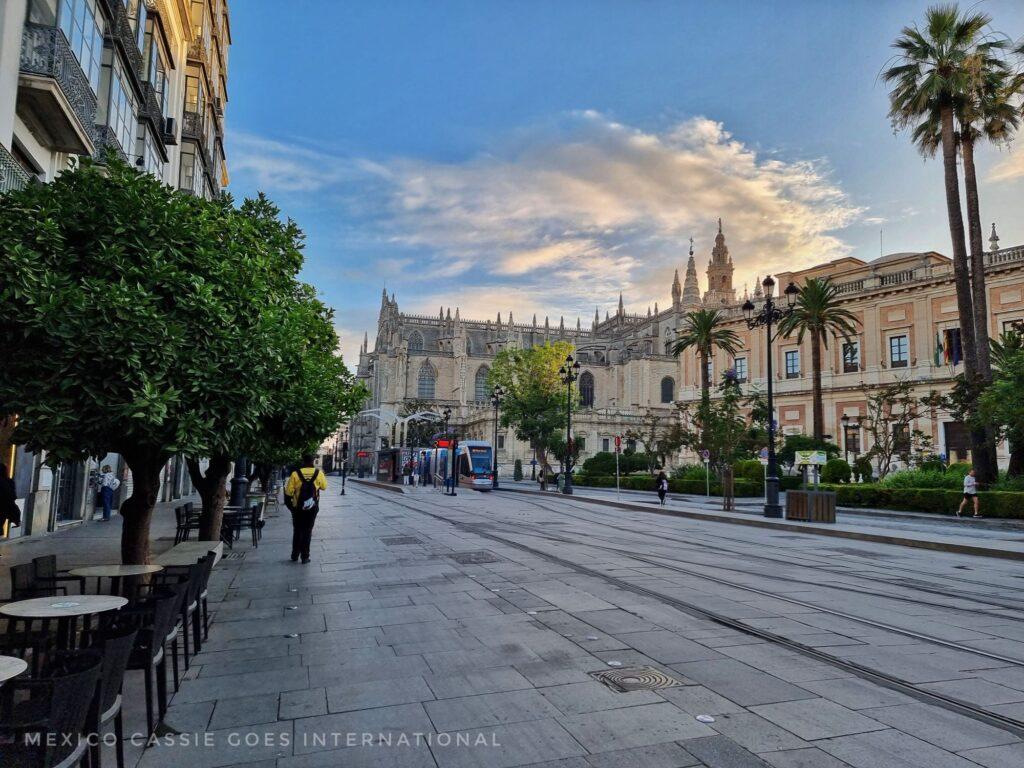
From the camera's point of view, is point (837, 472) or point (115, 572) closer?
point (115, 572)

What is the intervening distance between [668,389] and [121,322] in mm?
74034

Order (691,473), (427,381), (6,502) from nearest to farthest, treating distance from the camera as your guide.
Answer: (6,502) < (691,473) < (427,381)

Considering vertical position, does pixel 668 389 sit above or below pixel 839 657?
above

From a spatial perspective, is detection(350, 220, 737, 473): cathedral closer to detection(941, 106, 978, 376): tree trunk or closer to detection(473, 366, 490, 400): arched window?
detection(473, 366, 490, 400): arched window

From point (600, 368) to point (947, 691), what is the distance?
76.7 m

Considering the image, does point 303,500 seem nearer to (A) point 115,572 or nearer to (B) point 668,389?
(A) point 115,572

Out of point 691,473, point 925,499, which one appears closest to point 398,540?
point 925,499

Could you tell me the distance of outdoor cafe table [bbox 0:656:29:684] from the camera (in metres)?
3.19

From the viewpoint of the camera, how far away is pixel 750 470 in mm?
36000

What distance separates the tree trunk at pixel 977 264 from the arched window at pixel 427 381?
2463 inches

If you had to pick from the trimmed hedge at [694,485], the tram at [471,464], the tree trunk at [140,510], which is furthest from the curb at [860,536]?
the tram at [471,464]

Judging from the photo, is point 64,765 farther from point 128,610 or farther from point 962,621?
point 962,621

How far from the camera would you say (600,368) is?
8112 centimetres

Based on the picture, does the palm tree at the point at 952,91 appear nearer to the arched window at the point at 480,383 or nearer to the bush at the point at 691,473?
the bush at the point at 691,473
